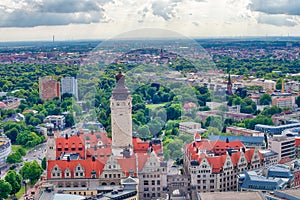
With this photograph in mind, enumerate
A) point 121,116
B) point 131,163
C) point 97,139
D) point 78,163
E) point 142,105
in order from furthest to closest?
point 142,105
point 97,139
point 121,116
point 78,163
point 131,163

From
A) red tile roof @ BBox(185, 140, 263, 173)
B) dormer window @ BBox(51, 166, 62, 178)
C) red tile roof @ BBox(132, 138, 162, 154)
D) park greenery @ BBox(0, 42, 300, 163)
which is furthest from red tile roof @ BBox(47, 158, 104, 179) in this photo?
red tile roof @ BBox(185, 140, 263, 173)

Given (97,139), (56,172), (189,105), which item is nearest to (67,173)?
(56,172)

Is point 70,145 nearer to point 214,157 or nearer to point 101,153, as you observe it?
point 101,153

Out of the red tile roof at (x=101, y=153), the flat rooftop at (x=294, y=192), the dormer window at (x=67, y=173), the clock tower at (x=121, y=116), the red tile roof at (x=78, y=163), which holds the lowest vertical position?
the dormer window at (x=67, y=173)

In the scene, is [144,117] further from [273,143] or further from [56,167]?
[273,143]

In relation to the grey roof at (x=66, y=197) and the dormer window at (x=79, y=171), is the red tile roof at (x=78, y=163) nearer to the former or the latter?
the dormer window at (x=79, y=171)

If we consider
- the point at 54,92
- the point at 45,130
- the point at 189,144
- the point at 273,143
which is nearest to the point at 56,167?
the point at 189,144

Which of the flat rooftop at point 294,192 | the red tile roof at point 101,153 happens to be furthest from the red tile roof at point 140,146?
the flat rooftop at point 294,192
